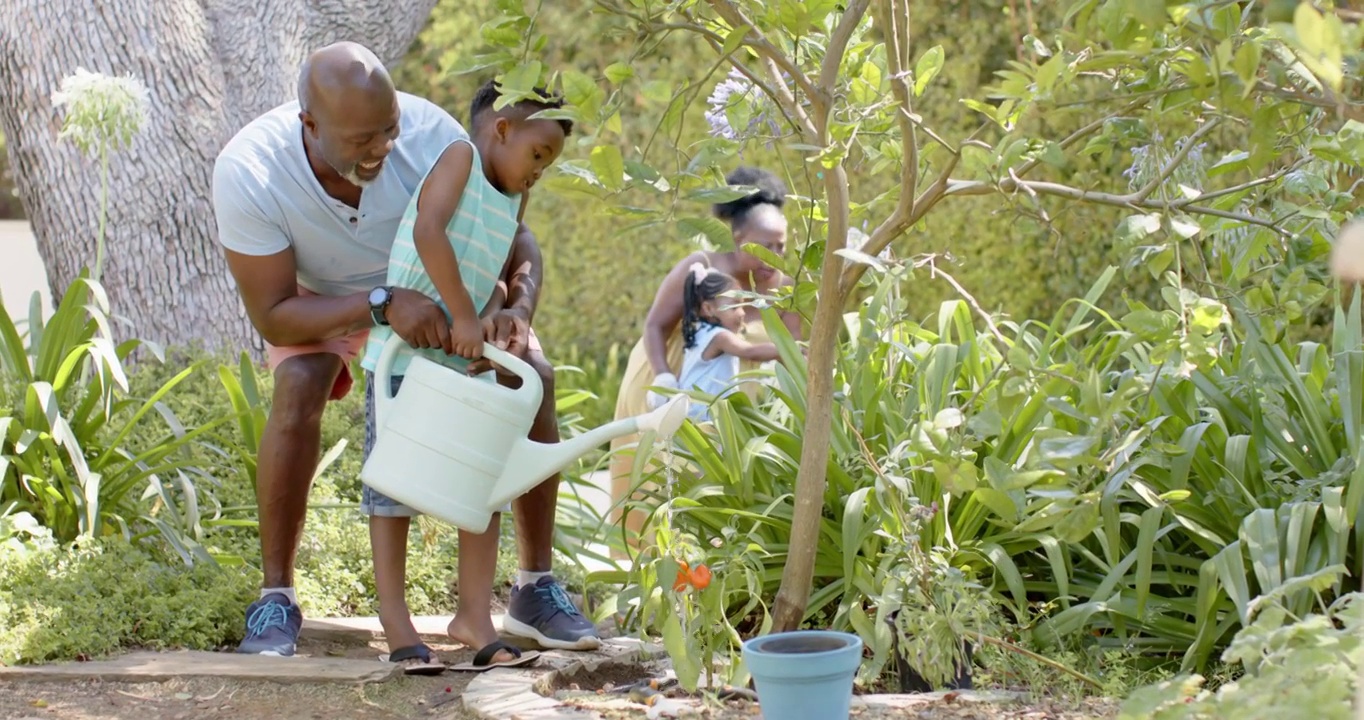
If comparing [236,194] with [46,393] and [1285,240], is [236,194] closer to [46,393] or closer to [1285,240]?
[46,393]

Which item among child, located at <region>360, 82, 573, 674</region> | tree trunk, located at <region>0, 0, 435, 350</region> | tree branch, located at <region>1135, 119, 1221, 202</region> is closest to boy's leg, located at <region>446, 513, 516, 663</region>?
child, located at <region>360, 82, 573, 674</region>

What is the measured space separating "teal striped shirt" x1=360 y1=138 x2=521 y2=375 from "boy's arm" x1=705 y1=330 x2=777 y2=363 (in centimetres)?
156

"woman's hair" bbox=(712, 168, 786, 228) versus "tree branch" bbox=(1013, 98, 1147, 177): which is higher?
"woman's hair" bbox=(712, 168, 786, 228)

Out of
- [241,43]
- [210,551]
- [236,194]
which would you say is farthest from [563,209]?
[236,194]

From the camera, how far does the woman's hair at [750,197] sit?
4.50 m

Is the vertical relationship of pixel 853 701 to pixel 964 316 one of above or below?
below

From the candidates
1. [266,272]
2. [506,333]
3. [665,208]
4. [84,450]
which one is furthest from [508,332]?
[665,208]

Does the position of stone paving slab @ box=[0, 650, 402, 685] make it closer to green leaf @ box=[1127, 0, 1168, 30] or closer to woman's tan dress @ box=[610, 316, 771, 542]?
woman's tan dress @ box=[610, 316, 771, 542]

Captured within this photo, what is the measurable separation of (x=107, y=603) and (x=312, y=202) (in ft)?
3.10

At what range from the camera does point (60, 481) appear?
137 inches

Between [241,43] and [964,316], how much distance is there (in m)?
2.70

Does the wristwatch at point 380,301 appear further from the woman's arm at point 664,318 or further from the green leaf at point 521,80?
the woman's arm at point 664,318

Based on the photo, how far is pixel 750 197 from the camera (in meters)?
4.53

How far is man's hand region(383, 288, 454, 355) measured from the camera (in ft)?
8.63
